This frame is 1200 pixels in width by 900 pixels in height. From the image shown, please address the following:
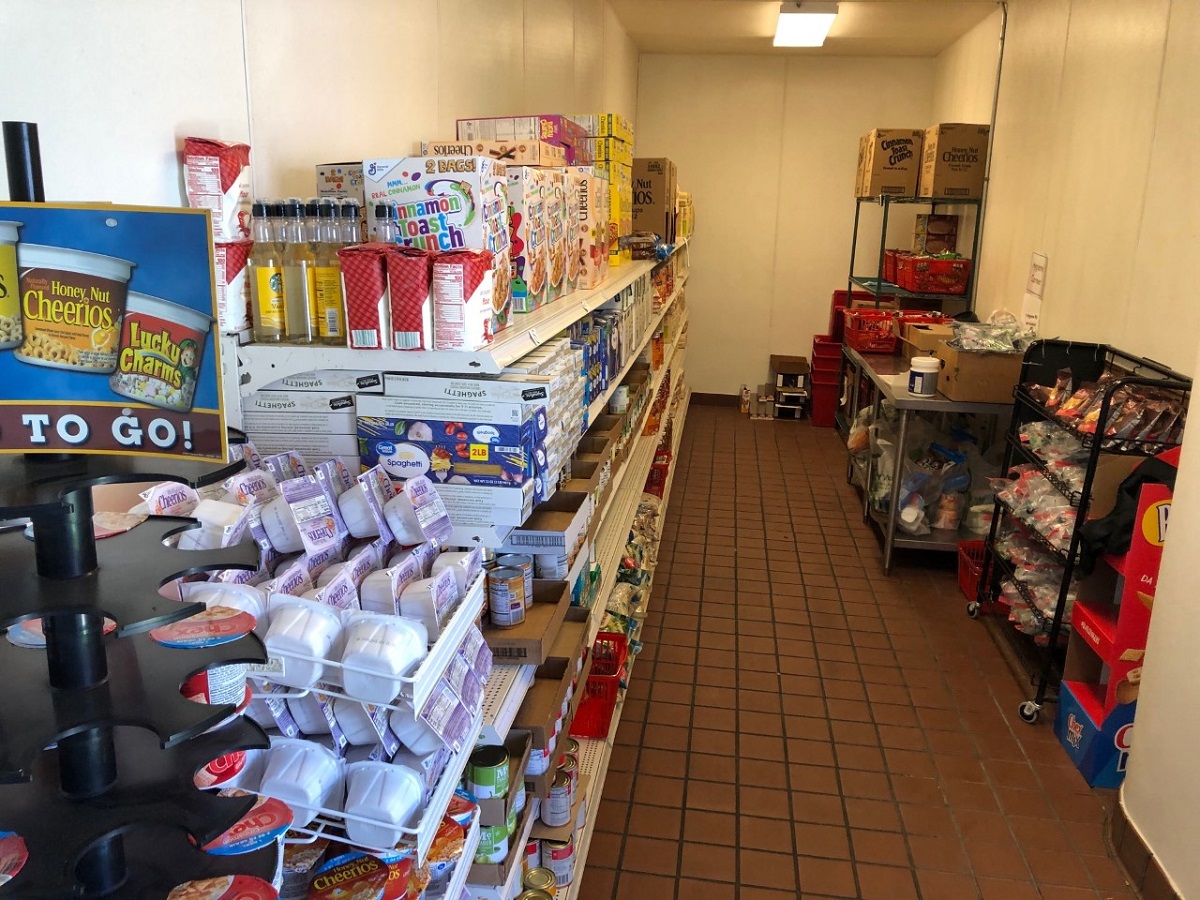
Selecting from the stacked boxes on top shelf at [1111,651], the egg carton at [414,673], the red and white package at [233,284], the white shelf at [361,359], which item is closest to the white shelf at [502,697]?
the egg carton at [414,673]

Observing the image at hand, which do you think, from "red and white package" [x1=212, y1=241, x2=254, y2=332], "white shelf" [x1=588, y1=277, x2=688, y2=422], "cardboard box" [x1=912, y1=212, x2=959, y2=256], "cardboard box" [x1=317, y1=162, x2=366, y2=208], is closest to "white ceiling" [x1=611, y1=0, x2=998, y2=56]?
"cardboard box" [x1=912, y1=212, x2=959, y2=256]

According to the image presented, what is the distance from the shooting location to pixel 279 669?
3.57 ft

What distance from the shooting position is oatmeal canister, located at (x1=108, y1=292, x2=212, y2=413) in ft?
2.52

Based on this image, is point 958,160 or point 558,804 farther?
point 958,160

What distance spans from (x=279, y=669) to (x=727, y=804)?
219 centimetres

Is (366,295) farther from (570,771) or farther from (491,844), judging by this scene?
(570,771)

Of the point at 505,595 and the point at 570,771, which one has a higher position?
the point at 505,595

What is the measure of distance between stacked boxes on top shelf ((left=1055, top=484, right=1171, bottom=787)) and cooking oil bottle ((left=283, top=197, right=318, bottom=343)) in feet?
8.27

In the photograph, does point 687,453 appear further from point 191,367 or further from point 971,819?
point 191,367

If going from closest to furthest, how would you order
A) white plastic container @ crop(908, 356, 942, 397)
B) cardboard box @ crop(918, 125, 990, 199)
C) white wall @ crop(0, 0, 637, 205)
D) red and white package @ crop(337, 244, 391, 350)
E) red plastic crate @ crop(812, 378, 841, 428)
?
white wall @ crop(0, 0, 637, 205), red and white package @ crop(337, 244, 391, 350), white plastic container @ crop(908, 356, 942, 397), cardboard box @ crop(918, 125, 990, 199), red plastic crate @ crop(812, 378, 841, 428)

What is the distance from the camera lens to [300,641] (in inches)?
42.5

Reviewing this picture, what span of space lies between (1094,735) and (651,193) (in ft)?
11.9

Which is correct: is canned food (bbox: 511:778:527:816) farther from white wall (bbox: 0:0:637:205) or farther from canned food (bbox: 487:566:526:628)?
white wall (bbox: 0:0:637:205)

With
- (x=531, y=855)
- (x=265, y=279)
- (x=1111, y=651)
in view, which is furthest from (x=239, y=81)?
(x=1111, y=651)
